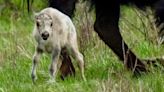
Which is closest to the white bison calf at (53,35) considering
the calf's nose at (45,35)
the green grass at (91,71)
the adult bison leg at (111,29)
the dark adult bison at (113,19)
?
the calf's nose at (45,35)

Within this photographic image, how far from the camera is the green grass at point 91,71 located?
5422 mm

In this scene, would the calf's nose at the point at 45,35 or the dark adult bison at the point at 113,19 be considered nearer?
the calf's nose at the point at 45,35

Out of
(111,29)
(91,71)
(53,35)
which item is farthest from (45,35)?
(111,29)

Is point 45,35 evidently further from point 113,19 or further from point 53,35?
point 113,19

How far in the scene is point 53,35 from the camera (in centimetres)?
556

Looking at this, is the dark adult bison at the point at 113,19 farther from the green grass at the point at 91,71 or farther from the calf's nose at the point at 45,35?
the calf's nose at the point at 45,35

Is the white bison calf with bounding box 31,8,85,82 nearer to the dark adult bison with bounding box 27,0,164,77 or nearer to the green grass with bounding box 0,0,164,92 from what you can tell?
the green grass with bounding box 0,0,164,92

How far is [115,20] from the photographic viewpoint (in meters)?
7.04

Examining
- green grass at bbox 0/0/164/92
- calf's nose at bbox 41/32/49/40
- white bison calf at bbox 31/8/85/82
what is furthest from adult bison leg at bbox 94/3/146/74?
calf's nose at bbox 41/32/49/40

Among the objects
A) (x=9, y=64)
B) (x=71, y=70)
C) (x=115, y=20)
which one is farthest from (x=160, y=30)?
(x=9, y=64)

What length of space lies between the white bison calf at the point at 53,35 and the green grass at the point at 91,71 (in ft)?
0.75

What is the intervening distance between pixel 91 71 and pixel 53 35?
112 centimetres

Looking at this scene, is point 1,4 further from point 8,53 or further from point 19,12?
point 8,53

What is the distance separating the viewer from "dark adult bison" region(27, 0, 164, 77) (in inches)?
251
